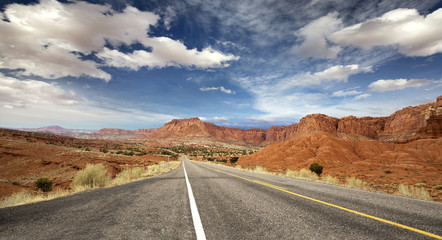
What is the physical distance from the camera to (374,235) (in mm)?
3117

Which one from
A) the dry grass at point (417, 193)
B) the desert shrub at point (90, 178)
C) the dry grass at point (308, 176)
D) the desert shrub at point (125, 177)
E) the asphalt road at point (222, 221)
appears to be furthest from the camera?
the dry grass at point (308, 176)

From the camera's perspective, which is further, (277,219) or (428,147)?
(428,147)

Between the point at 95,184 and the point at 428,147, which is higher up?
the point at 428,147

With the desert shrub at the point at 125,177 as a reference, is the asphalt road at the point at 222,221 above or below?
above

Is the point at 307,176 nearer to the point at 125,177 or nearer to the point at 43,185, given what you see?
the point at 125,177

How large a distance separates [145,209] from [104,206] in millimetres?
1365

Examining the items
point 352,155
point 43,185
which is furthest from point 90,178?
point 352,155

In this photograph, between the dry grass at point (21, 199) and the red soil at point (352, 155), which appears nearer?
the dry grass at point (21, 199)

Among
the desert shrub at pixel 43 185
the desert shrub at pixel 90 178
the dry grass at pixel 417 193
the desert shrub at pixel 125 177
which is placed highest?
the dry grass at pixel 417 193

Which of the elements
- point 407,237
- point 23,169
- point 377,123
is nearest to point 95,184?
point 407,237

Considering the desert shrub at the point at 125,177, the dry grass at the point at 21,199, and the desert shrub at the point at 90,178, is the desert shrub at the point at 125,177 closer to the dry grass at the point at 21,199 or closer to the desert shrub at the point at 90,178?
the desert shrub at the point at 90,178

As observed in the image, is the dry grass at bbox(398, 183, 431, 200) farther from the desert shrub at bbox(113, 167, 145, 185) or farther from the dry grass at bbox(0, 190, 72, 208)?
the desert shrub at bbox(113, 167, 145, 185)

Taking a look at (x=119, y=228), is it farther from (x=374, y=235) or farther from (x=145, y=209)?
(x=374, y=235)

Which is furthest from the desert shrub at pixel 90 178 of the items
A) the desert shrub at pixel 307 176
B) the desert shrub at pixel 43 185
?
the desert shrub at pixel 307 176
